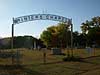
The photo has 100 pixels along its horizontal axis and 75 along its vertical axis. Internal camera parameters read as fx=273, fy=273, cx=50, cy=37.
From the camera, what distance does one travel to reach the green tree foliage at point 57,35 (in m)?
83.0

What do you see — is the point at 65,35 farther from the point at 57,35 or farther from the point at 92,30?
the point at 92,30

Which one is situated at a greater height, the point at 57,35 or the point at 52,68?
the point at 57,35

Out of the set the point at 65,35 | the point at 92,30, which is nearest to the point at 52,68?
the point at 65,35

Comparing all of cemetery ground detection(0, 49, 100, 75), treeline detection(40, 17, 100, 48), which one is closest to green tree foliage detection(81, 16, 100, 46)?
treeline detection(40, 17, 100, 48)

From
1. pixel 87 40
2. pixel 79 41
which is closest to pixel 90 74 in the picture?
pixel 87 40

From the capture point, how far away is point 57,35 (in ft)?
281

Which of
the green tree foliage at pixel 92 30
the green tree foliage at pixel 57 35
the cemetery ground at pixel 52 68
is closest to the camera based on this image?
the cemetery ground at pixel 52 68

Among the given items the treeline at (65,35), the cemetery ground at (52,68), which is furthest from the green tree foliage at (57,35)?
the cemetery ground at (52,68)

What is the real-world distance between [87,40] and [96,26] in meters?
7.99

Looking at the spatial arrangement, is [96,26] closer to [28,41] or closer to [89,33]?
[89,33]

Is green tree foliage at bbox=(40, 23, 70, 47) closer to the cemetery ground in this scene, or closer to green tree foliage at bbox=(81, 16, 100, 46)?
green tree foliage at bbox=(81, 16, 100, 46)

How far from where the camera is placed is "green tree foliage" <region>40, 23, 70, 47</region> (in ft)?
272

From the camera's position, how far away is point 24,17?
28.8m

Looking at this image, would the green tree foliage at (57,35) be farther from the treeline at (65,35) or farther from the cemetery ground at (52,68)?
the cemetery ground at (52,68)
